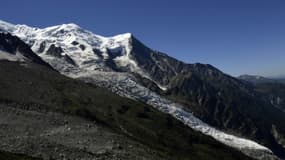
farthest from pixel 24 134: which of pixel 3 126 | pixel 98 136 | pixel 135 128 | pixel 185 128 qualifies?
pixel 185 128

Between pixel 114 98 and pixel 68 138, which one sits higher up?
pixel 114 98

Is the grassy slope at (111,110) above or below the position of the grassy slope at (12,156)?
above

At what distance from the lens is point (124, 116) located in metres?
157

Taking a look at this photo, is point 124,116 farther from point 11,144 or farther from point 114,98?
point 11,144

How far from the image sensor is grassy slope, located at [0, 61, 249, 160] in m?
119

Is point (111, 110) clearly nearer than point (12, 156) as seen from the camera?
No

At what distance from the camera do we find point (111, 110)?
501 feet

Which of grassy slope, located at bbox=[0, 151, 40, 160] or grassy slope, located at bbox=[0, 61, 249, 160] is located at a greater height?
grassy slope, located at bbox=[0, 61, 249, 160]

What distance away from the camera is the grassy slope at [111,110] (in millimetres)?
118875

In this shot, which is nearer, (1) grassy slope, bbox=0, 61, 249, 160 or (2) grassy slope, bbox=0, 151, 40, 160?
(2) grassy slope, bbox=0, 151, 40, 160

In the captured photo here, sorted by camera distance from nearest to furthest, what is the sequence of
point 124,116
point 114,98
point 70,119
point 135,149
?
point 135,149 < point 70,119 < point 124,116 < point 114,98

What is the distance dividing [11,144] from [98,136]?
1847 cm

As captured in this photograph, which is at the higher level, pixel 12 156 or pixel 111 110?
pixel 111 110

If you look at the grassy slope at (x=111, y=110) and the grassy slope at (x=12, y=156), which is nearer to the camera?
the grassy slope at (x=12, y=156)
